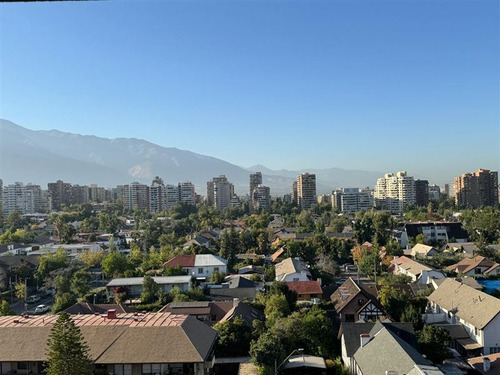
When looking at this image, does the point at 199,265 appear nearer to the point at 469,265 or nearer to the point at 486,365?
the point at 469,265

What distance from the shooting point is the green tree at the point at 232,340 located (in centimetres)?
1552

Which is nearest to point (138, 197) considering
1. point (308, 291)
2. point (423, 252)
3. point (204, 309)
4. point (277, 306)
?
point (423, 252)

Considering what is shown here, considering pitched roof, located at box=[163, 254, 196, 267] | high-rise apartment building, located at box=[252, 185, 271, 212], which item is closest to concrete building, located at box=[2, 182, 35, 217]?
high-rise apartment building, located at box=[252, 185, 271, 212]

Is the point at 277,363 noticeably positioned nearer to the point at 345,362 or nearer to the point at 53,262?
the point at 345,362

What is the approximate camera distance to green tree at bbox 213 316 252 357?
1552cm

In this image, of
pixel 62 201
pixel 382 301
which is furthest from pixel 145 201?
pixel 382 301

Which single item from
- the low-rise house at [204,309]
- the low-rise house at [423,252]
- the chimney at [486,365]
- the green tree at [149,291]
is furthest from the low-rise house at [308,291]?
the low-rise house at [423,252]

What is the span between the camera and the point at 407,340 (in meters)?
14.5

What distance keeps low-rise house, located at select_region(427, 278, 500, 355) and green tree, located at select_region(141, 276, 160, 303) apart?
41.1 ft

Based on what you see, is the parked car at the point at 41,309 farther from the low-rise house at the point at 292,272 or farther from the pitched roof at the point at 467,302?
the pitched roof at the point at 467,302

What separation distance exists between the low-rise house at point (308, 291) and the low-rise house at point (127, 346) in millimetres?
8685

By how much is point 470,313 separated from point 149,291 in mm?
14091

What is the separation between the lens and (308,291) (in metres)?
22.5

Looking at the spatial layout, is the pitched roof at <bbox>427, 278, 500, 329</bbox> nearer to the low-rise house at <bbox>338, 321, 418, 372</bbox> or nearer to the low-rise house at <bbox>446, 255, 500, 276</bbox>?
the low-rise house at <bbox>338, 321, 418, 372</bbox>
